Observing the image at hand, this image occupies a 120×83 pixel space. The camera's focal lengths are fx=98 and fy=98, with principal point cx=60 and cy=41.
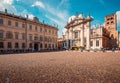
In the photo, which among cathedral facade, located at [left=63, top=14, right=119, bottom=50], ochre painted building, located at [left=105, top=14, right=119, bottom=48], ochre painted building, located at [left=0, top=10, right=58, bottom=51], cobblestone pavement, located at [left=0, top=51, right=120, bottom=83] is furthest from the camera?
ochre painted building, located at [left=105, top=14, right=119, bottom=48]

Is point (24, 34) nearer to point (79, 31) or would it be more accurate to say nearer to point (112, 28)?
point (79, 31)

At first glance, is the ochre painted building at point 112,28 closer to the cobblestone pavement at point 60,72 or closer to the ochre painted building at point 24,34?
the ochre painted building at point 24,34

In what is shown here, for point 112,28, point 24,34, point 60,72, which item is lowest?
point 60,72

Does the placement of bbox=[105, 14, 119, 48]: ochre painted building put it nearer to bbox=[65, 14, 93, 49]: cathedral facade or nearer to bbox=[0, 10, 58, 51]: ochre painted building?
bbox=[65, 14, 93, 49]: cathedral facade

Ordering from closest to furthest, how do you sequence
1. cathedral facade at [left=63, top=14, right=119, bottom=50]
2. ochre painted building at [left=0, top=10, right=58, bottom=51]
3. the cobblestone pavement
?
the cobblestone pavement
ochre painted building at [left=0, top=10, right=58, bottom=51]
cathedral facade at [left=63, top=14, right=119, bottom=50]

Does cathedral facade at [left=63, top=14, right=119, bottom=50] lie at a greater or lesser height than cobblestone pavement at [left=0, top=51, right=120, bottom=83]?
greater

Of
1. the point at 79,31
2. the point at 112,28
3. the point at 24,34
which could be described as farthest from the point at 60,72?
the point at 112,28

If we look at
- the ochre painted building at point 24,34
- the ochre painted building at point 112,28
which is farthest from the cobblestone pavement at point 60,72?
the ochre painted building at point 112,28

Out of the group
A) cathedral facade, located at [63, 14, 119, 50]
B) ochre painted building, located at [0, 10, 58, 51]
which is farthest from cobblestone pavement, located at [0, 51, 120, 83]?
cathedral facade, located at [63, 14, 119, 50]

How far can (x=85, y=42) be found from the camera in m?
47.3

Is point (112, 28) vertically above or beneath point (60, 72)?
above

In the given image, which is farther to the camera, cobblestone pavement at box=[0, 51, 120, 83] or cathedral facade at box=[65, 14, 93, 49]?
cathedral facade at box=[65, 14, 93, 49]

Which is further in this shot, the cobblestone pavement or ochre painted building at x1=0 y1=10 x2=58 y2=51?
ochre painted building at x1=0 y1=10 x2=58 y2=51

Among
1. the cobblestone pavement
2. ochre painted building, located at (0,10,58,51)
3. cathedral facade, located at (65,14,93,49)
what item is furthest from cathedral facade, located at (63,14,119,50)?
the cobblestone pavement
